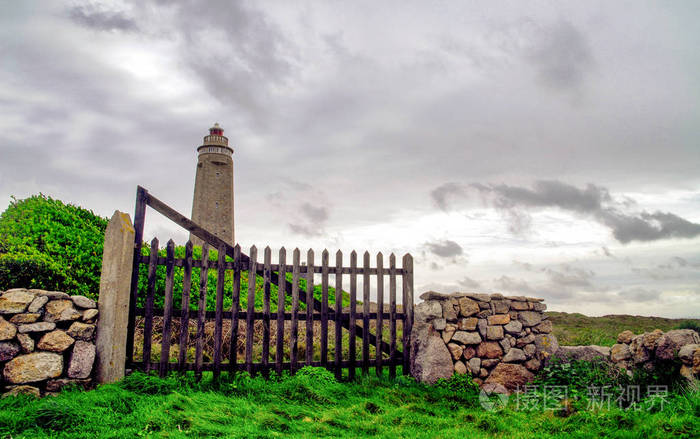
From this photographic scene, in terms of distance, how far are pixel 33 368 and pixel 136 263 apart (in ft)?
5.71

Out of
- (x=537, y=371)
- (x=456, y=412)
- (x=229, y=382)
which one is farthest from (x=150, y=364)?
(x=537, y=371)

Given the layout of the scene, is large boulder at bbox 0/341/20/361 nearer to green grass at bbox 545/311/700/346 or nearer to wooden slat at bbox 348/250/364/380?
wooden slat at bbox 348/250/364/380

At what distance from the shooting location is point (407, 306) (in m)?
7.69

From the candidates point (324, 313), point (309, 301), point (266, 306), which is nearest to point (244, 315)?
point (266, 306)

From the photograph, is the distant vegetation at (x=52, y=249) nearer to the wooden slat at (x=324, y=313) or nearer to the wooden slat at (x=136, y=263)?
the wooden slat at (x=136, y=263)

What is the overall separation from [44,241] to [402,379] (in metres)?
5.86

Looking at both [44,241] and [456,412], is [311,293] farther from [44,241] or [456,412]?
[44,241]

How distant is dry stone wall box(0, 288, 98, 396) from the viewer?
5492 millimetres

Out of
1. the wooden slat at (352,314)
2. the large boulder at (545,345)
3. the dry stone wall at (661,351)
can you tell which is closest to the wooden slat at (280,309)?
the wooden slat at (352,314)

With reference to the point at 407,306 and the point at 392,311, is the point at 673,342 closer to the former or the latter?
the point at 407,306

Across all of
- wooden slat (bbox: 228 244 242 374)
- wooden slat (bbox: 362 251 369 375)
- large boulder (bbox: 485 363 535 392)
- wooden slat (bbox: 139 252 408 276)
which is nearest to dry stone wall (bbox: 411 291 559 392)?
large boulder (bbox: 485 363 535 392)

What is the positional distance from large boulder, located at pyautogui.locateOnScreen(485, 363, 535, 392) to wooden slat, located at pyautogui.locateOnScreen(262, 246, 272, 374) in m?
3.44

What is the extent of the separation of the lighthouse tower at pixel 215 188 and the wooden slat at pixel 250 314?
16.1 metres

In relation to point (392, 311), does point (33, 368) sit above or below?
below
